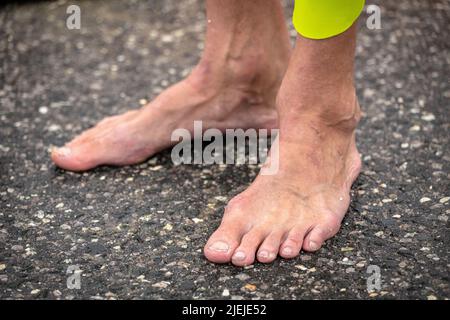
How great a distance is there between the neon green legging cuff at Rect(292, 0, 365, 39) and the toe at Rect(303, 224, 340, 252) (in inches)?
16.1

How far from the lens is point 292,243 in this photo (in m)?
1.73

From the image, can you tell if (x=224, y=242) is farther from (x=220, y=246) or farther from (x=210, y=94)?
(x=210, y=94)

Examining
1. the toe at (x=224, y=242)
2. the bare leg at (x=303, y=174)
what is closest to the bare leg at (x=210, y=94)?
the bare leg at (x=303, y=174)

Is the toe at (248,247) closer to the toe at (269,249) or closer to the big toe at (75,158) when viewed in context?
the toe at (269,249)

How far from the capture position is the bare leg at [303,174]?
1735 mm

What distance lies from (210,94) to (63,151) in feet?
1.34

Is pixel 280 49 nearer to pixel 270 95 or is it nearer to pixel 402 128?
pixel 270 95

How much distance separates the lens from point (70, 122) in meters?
2.39

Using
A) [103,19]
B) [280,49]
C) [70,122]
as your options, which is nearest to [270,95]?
[280,49]

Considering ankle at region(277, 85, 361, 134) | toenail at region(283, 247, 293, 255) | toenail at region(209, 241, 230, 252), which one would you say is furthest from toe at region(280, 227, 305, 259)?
ankle at region(277, 85, 361, 134)

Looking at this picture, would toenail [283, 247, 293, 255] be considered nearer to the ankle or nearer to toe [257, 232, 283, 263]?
toe [257, 232, 283, 263]

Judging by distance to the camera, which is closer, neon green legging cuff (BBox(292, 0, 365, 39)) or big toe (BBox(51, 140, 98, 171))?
neon green legging cuff (BBox(292, 0, 365, 39))

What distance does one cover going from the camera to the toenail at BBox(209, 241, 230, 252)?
171 centimetres

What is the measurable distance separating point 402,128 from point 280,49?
0.44 metres
